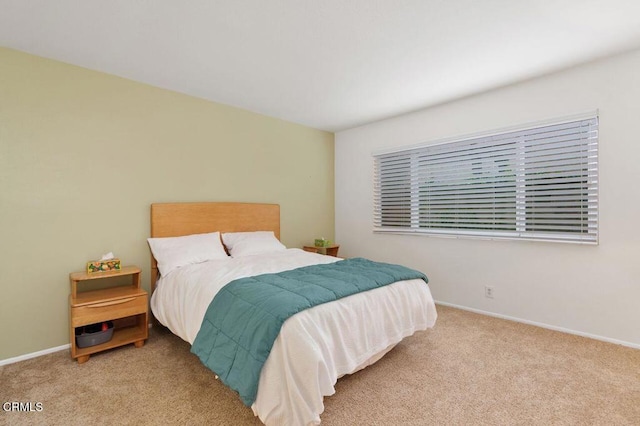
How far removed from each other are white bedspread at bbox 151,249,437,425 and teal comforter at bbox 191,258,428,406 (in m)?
0.05

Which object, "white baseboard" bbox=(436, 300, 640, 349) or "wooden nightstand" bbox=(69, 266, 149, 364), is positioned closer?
"wooden nightstand" bbox=(69, 266, 149, 364)

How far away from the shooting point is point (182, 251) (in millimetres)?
2955

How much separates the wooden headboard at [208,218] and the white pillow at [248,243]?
0.55ft

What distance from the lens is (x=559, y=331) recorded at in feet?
9.57

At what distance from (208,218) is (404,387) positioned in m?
2.59

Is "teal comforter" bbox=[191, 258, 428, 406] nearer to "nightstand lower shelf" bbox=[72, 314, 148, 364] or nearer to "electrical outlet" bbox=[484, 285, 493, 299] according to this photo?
"nightstand lower shelf" bbox=[72, 314, 148, 364]

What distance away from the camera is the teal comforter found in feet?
5.29

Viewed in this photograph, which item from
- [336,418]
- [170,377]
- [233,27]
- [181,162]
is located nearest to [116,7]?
[233,27]

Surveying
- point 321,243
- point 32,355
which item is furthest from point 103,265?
point 321,243

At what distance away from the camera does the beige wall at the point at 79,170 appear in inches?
96.1

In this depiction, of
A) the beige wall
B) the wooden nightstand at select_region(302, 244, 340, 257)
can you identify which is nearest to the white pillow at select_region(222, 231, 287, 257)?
the beige wall

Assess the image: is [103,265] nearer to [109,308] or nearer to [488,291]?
[109,308]

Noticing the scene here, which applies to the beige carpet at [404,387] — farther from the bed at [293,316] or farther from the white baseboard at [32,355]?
the bed at [293,316]

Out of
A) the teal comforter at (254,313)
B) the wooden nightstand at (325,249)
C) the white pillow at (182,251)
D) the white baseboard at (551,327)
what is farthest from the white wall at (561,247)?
the white pillow at (182,251)
